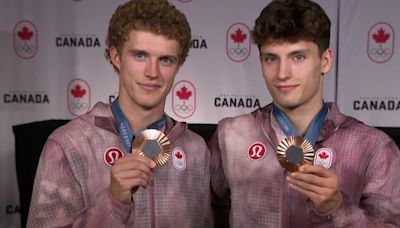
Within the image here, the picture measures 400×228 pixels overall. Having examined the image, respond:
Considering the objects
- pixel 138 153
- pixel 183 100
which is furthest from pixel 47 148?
pixel 183 100

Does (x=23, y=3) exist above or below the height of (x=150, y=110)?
above

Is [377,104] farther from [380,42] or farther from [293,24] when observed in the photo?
[293,24]

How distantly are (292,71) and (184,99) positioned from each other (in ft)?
8.60

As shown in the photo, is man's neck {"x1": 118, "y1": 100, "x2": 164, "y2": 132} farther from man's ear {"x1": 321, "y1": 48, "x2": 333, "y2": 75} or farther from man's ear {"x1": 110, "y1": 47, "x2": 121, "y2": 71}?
man's ear {"x1": 321, "y1": 48, "x2": 333, "y2": 75}

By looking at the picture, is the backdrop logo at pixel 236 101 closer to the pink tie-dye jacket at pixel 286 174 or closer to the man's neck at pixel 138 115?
the pink tie-dye jacket at pixel 286 174

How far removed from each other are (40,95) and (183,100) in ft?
3.94

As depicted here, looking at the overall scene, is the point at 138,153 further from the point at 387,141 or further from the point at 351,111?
the point at 351,111

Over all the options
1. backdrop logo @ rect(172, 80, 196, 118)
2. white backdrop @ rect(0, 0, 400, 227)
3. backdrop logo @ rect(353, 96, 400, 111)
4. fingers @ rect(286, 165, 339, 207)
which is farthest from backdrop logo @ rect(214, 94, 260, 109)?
fingers @ rect(286, 165, 339, 207)

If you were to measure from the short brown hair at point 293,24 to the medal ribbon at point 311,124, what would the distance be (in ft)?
0.73

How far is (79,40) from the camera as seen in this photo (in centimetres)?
433

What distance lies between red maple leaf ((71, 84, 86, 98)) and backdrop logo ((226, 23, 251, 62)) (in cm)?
125

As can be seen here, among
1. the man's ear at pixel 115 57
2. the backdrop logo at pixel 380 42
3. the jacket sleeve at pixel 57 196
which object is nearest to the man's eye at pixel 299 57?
the man's ear at pixel 115 57

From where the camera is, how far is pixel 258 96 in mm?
4246

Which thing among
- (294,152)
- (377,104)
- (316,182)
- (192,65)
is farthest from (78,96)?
(316,182)
